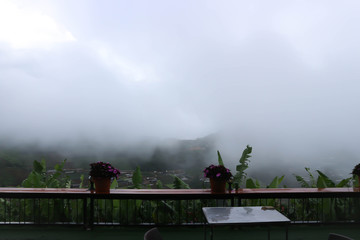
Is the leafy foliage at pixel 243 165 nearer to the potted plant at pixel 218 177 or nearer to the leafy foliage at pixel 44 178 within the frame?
the potted plant at pixel 218 177

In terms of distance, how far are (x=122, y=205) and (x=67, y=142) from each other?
327 cm

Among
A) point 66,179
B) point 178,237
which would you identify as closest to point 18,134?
point 66,179

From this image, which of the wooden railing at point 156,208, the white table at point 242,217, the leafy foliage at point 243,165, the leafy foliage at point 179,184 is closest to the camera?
the white table at point 242,217

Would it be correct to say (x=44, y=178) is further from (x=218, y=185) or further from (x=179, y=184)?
(x=218, y=185)

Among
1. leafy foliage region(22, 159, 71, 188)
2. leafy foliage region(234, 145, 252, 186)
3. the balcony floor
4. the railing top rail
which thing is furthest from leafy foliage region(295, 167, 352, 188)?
leafy foliage region(22, 159, 71, 188)

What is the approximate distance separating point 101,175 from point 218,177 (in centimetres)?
142

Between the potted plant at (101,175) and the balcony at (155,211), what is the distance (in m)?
0.10

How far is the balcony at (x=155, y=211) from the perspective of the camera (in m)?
3.67

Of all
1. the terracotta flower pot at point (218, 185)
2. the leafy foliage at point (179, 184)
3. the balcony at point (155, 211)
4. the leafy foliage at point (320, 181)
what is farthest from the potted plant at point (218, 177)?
the leafy foliage at point (320, 181)

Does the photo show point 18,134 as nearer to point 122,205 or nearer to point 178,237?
point 122,205

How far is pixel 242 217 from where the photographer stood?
2.27m

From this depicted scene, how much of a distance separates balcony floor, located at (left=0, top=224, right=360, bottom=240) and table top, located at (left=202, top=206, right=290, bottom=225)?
131 cm

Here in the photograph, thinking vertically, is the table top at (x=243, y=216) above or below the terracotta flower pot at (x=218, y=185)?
above

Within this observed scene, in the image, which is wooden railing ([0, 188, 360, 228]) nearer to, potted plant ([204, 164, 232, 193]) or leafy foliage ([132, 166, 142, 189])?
potted plant ([204, 164, 232, 193])
